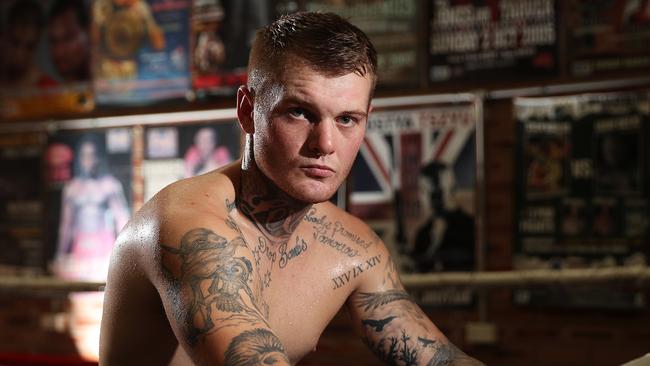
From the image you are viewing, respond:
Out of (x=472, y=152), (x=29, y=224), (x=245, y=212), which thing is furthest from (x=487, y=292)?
(x=29, y=224)

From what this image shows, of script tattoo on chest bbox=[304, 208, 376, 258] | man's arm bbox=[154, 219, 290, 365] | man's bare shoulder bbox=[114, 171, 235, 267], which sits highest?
man's bare shoulder bbox=[114, 171, 235, 267]

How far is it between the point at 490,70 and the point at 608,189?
86 centimetres

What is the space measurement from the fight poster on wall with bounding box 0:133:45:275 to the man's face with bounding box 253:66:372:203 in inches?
152

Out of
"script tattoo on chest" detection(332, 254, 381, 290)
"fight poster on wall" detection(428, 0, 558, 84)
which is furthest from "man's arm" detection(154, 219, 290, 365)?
"fight poster on wall" detection(428, 0, 558, 84)

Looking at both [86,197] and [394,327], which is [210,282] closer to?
[394,327]

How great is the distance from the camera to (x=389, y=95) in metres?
4.16

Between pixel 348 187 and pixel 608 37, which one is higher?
pixel 608 37

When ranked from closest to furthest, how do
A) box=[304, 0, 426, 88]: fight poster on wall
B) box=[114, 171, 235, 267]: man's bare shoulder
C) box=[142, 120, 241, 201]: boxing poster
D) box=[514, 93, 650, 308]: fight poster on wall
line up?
box=[114, 171, 235, 267]: man's bare shoulder → box=[514, 93, 650, 308]: fight poster on wall → box=[304, 0, 426, 88]: fight poster on wall → box=[142, 120, 241, 201]: boxing poster

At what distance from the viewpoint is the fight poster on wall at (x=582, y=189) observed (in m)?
3.69

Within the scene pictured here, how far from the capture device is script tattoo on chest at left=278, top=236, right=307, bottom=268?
67.6 inches

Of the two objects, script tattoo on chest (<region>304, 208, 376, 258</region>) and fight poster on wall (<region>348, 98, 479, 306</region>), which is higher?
script tattoo on chest (<region>304, 208, 376, 258</region>)

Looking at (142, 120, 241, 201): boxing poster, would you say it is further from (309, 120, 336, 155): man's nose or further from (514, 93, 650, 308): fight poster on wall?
(309, 120, 336, 155): man's nose

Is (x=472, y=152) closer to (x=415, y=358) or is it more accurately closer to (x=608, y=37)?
(x=608, y=37)

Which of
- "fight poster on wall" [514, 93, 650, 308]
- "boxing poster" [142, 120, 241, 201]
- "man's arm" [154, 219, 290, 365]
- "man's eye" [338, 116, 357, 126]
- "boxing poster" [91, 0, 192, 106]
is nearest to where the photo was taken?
"man's arm" [154, 219, 290, 365]
